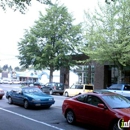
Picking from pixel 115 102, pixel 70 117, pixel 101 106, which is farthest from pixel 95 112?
pixel 70 117

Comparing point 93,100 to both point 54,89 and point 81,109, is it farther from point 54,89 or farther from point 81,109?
point 54,89

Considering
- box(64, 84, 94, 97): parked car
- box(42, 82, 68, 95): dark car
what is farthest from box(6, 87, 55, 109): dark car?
box(42, 82, 68, 95): dark car

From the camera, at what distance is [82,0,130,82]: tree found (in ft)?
72.5

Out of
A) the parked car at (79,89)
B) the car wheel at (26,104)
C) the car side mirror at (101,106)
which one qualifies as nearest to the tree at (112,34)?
the parked car at (79,89)

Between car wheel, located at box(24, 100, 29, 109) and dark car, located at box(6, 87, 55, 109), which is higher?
dark car, located at box(6, 87, 55, 109)

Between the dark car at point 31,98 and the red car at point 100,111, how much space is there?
3957mm

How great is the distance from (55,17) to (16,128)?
2940 centimetres

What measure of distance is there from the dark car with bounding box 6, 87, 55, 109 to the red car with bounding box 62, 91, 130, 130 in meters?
3.96

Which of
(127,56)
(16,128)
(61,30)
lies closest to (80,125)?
(16,128)

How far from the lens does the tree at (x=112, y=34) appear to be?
22.1 m

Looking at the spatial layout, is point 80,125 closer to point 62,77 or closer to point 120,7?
point 120,7

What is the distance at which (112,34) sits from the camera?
22.5 m

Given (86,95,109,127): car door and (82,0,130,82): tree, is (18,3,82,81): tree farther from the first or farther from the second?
(86,95,109,127): car door

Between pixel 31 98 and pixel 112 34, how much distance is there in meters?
11.5
